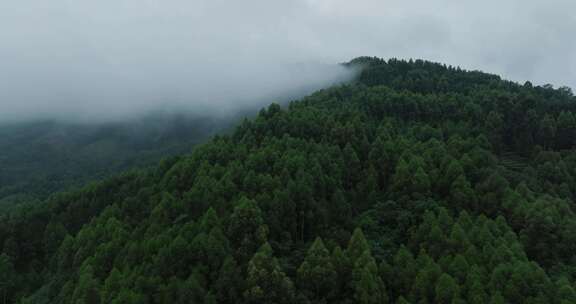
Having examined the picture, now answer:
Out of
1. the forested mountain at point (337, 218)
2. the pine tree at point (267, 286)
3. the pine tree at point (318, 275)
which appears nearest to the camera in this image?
the pine tree at point (267, 286)

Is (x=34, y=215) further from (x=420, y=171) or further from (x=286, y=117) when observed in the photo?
(x=420, y=171)

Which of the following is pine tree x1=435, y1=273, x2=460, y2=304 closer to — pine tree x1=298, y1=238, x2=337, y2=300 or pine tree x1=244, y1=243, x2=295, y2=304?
pine tree x1=298, y1=238, x2=337, y2=300

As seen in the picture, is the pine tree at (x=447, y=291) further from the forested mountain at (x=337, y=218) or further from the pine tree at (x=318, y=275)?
the pine tree at (x=318, y=275)

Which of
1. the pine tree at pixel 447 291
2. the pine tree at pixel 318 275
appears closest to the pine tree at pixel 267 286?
the pine tree at pixel 318 275

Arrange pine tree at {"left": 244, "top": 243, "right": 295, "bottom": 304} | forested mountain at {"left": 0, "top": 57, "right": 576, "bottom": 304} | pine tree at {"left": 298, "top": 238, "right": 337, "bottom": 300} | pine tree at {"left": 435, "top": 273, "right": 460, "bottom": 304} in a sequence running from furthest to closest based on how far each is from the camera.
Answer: pine tree at {"left": 298, "top": 238, "right": 337, "bottom": 300} < forested mountain at {"left": 0, "top": 57, "right": 576, "bottom": 304} < pine tree at {"left": 244, "top": 243, "right": 295, "bottom": 304} < pine tree at {"left": 435, "top": 273, "right": 460, "bottom": 304}

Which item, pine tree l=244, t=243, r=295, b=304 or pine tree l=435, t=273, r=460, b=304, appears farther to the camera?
pine tree l=244, t=243, r=295, b=304

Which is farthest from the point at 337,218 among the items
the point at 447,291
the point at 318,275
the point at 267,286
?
the point at 447,291

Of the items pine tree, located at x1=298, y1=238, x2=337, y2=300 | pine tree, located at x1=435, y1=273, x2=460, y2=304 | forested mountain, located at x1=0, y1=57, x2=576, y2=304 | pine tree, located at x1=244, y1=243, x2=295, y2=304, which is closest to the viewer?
pine tree, located at x1=435, y1=273, x2=460, y2=304

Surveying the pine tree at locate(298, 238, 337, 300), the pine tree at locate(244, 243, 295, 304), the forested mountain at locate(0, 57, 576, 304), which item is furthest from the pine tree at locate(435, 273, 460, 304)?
the pine tree at locate(244, 243, 295, 304)

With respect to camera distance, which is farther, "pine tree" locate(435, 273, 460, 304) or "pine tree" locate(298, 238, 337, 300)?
"pine tree" locate(298, 238, 337, 300)
